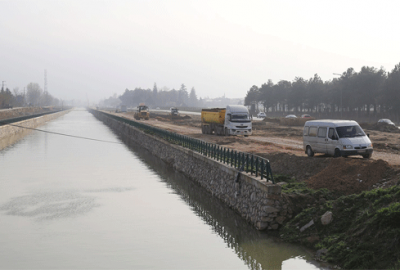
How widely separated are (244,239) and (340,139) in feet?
28.8

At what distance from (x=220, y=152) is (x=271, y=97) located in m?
120

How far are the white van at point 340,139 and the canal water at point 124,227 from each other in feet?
20.9

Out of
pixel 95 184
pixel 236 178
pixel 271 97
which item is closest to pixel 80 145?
pixel 95 184

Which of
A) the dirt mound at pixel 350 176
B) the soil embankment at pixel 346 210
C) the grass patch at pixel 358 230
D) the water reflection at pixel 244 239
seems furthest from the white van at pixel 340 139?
the grass patch at pixel 358 230

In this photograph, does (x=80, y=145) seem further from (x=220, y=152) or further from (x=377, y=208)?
(x=377, y=208)

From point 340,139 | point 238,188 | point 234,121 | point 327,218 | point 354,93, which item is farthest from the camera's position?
point 354,93

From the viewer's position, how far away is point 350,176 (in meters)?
19.0

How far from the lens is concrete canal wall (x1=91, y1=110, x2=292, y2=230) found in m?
16.9

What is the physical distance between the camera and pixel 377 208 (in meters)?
14.3

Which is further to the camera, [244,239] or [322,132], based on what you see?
[322,132]

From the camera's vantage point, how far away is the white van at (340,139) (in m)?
22.8

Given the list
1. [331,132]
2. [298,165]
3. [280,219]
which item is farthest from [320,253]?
[331,132]

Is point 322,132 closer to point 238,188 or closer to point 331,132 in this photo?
point 331,132

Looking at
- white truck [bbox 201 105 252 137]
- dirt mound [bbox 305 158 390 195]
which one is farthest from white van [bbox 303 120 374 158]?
white truck [bbox 201 105 252 137]
